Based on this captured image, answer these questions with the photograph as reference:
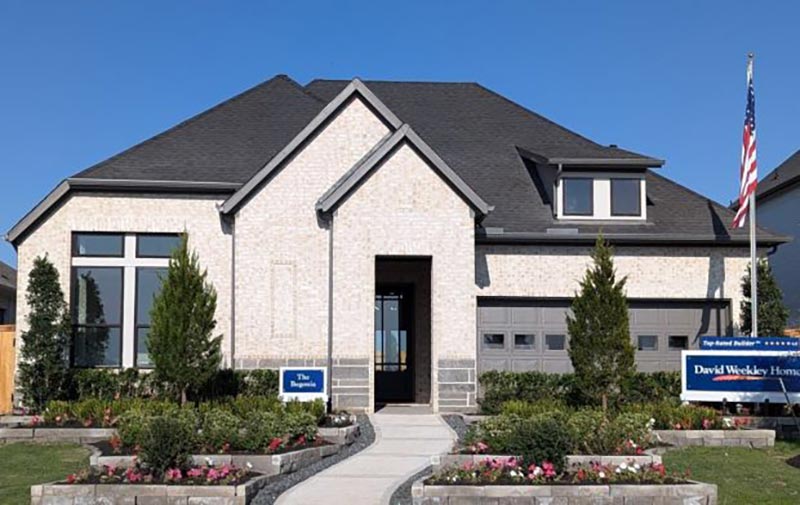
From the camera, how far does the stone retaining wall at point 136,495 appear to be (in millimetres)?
11188

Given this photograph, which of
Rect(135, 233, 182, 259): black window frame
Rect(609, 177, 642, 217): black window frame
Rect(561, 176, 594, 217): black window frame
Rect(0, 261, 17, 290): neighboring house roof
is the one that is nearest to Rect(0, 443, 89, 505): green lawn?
Rect(135, 233, 182, 259): black window frame

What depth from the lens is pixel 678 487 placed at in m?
11.2

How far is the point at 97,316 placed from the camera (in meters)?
22.7

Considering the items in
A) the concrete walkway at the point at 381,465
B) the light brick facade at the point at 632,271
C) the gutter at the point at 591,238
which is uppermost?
the gutter at the point at 591,238

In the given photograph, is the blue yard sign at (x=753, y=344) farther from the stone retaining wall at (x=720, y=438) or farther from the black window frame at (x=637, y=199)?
the black window frame at (x=637, y=199)

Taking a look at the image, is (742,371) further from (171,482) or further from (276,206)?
(171,482)

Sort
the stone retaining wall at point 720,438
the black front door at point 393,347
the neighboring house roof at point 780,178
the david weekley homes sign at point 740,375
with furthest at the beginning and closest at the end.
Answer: the neighboring house roof at point 780,178, the black front door at point 393,347, the david weekley homes sign at point 740,375, the stone retaining wall at point 720,438

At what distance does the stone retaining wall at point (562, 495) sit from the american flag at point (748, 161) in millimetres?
12871

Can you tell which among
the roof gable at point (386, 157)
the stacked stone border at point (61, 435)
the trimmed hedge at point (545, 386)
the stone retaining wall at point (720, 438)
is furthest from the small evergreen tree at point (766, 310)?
the stacked stone border at point (61, 435)

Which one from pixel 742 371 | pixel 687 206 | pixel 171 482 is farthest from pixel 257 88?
pixel 171 482

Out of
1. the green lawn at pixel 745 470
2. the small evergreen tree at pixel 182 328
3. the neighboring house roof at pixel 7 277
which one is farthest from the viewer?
the neighboring house roof at pixel 7 277

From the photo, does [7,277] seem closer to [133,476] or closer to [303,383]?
[303,383]

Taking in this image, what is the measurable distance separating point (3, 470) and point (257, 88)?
1547cm

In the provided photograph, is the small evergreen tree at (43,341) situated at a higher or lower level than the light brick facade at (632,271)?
lower
